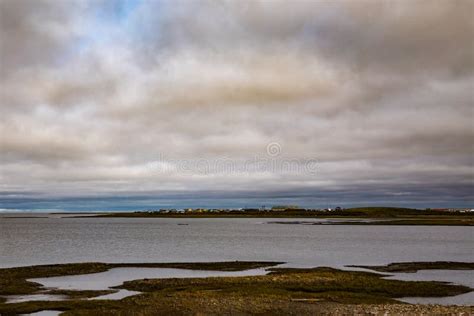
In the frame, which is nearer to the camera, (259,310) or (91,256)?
(259,310)

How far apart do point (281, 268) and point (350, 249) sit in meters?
29.8

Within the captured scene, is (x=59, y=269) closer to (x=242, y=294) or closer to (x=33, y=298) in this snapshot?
(x=33, y=298)

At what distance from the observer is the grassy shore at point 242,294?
1188 inches

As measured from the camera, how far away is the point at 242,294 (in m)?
35.0

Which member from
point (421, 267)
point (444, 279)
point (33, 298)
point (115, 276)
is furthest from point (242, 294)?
point (421, 267)

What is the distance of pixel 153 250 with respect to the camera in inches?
3081

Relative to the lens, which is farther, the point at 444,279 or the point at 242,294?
the point at 444,279

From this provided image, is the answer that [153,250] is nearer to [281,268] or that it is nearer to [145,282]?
[281,268]

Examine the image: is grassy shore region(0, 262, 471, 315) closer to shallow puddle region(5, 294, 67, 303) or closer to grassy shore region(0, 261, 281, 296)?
grassy shore region(0, 261, 281, 296)

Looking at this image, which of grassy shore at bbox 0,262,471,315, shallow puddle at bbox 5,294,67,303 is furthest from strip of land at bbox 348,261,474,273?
shallow puddle at bbox 5,294,67,303

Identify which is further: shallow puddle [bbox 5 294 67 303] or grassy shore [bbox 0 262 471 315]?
shallow puddle [bbox 5 294 67 303]

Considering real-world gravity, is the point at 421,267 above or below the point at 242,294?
below

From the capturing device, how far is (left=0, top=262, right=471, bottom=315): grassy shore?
30188 mm

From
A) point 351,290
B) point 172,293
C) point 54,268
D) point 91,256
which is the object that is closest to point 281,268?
point 351,290
